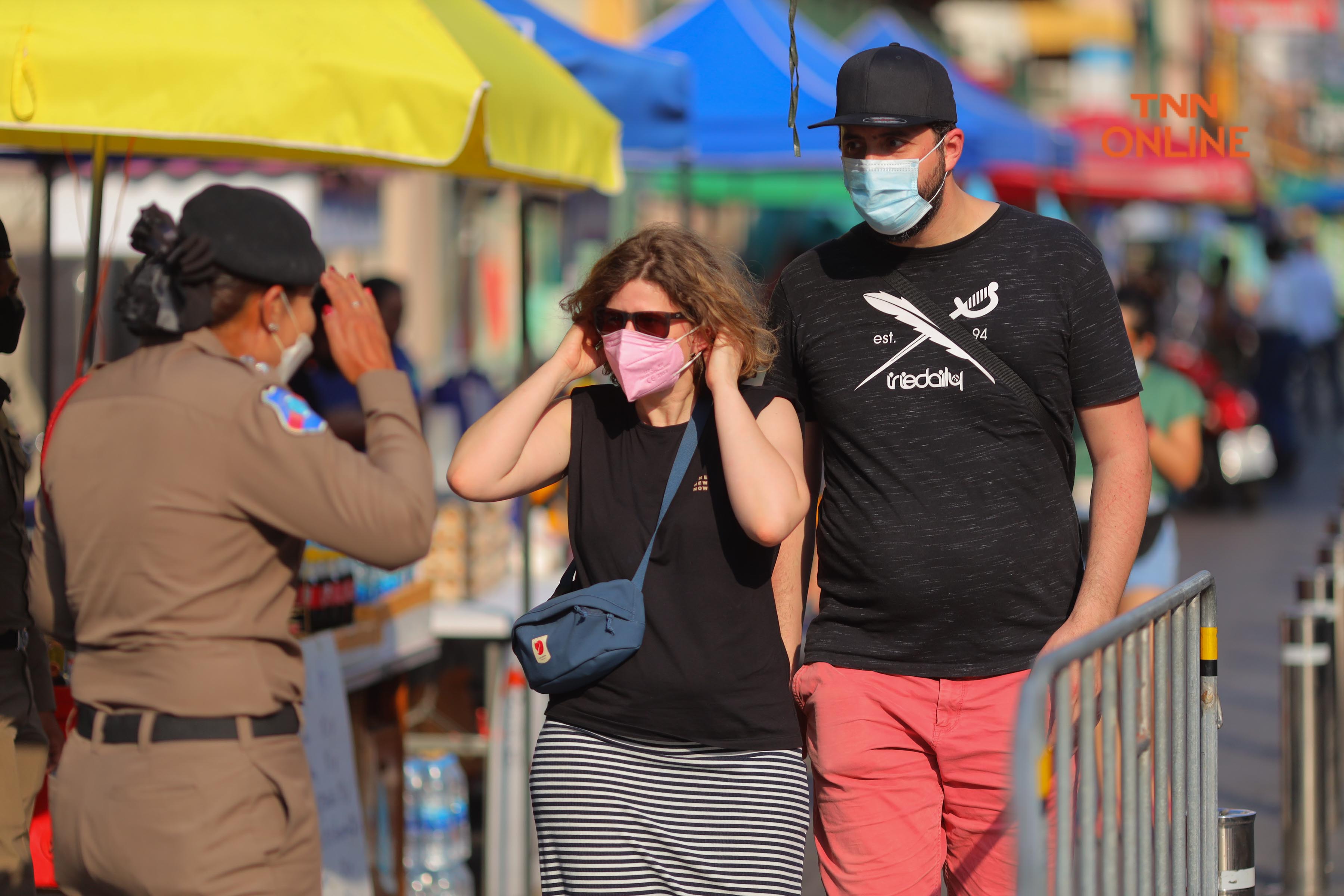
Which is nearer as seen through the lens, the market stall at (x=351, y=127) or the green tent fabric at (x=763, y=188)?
the market stall at (x=351, y=127)

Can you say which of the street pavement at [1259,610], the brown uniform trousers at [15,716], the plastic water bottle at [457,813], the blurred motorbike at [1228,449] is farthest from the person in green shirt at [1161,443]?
the blurred motorbike at [1228,449]

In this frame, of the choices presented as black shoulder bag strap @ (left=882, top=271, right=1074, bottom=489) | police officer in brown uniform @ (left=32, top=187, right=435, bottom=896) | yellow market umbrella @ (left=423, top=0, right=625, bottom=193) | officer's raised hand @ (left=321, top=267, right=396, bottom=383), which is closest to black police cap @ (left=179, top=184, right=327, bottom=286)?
police officer in brown uniform @ (left=32, top=187, right=435, bottom=896)

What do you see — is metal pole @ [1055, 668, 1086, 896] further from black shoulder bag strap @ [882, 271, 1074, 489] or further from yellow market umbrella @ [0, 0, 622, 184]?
yellow market umbrella @ [0, 0, 622, 184]

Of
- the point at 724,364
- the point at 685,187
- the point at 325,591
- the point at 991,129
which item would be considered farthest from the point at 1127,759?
the point at 991,129

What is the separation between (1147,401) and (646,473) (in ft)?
12.8

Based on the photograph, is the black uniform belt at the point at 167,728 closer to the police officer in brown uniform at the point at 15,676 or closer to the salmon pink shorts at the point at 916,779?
the police officer in brown uniform at the point at 15,676

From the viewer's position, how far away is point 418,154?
3.83 metres

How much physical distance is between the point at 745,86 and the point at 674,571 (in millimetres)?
6925

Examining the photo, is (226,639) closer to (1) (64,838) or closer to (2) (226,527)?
(2) (226,527)

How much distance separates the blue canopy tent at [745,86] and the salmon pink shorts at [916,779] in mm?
6073

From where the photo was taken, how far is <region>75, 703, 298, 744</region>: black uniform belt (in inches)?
106

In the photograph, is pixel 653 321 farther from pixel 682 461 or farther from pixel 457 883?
pixel 457 883

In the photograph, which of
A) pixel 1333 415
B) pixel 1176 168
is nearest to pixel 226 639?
pixel 1176 168

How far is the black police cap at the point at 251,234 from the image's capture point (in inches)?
109
